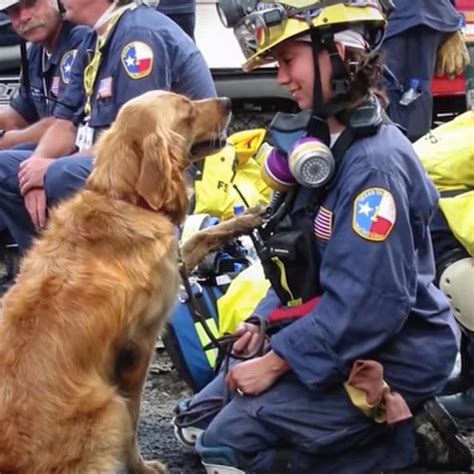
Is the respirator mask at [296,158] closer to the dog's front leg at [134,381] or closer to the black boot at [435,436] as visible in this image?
the dog's front leg at [134,381]

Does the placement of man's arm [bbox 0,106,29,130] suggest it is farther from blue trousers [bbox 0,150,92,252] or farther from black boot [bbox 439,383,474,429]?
black boot [bbox 439,383,474,429]

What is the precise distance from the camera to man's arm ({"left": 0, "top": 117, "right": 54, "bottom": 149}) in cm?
641

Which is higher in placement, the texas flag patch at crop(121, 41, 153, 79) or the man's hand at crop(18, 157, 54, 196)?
the texas flag patch at crop(121, 41, 153, 79)

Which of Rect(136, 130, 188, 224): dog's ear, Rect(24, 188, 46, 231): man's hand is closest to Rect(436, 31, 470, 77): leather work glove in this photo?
Rect(24, 188, 46, 231): man's hand

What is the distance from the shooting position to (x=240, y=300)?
15.8ft

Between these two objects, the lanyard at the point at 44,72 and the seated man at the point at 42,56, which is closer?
the seated man at the point at 42,56

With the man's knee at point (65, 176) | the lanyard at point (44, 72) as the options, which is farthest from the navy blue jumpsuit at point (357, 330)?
the lanyard at point (44, 72)

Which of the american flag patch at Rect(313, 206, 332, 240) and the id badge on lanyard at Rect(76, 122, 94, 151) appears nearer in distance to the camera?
the american flag patch at Rect(313, 206, 332, 240)

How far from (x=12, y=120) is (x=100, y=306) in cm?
325

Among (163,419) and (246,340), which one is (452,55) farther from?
(246,340)

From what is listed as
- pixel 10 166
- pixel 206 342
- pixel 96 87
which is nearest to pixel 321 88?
pixel 206 342

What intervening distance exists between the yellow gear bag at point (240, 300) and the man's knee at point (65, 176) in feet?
3.11

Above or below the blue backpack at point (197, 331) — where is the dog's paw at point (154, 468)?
below

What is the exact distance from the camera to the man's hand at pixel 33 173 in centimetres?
566
